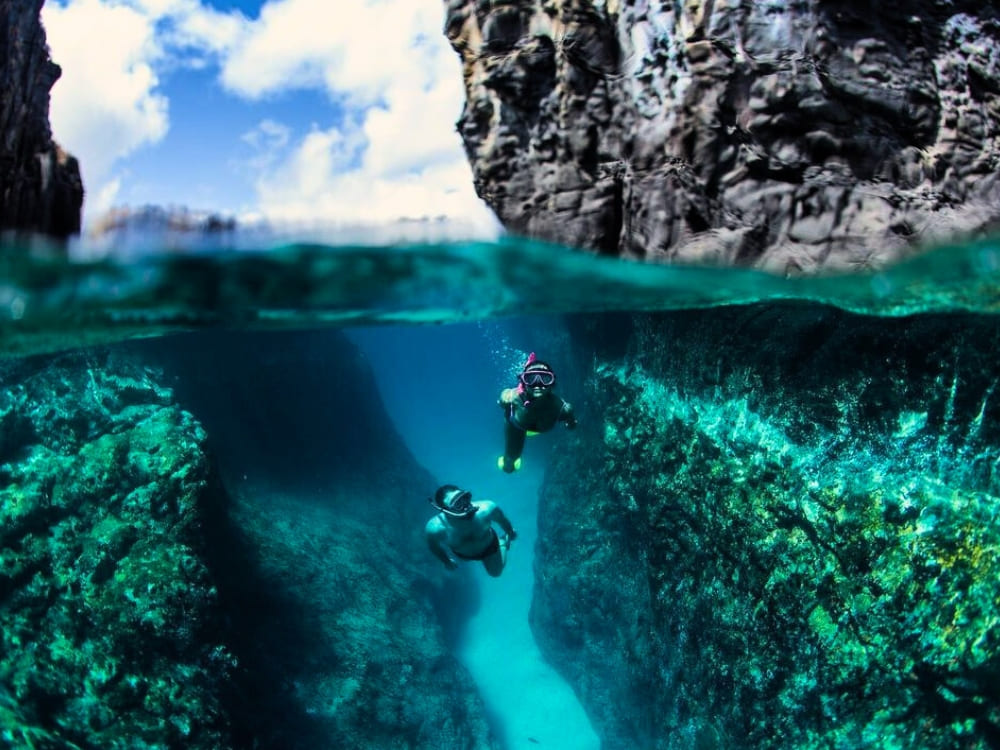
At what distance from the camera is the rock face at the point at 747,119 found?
534cm

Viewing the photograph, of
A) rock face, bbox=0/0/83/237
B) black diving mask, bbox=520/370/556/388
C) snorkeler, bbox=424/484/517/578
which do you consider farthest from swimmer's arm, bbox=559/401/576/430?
rock face, bbox=0/0/83/237

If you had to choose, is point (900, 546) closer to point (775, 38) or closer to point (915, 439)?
point (915, 439)

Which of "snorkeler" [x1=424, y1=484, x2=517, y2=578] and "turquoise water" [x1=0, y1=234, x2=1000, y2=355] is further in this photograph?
"snorkeler" [x1=424, y1=484, x2=517, y2=578]

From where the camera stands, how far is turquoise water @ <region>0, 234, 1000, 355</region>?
5738 millimetres

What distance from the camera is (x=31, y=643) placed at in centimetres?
804

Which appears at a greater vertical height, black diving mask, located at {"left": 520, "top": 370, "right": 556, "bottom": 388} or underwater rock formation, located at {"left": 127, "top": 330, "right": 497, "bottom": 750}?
black diving mask, located at {"left": 520, "top": 370, "right": 556, "bottom": 388}

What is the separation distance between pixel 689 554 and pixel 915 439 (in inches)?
143

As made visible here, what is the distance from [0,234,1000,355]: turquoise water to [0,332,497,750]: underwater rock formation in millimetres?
2593

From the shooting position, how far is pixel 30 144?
16.4 feet

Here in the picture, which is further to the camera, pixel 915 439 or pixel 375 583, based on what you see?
pixel 375 583

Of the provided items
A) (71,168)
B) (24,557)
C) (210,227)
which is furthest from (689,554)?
(24,557)

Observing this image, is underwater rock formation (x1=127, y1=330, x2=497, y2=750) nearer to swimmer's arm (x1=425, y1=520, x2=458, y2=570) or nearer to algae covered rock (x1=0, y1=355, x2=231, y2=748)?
algae covered rock (x1=0, y1=355, x2=231, y2=748)

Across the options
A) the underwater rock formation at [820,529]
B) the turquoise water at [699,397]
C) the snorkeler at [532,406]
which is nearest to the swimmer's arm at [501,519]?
the snorkeler at [532,406]

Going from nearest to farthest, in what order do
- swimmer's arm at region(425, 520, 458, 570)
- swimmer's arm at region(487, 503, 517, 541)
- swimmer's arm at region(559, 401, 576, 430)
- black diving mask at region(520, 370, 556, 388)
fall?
black diving mask at region(520, 370, 556, 388) → swimmer's arm at region(559, 401, 576, 430) → swimmer's arm at region(425, 520, 458, 570) → swimmer's arm at region(487, 503, 517, 541)
